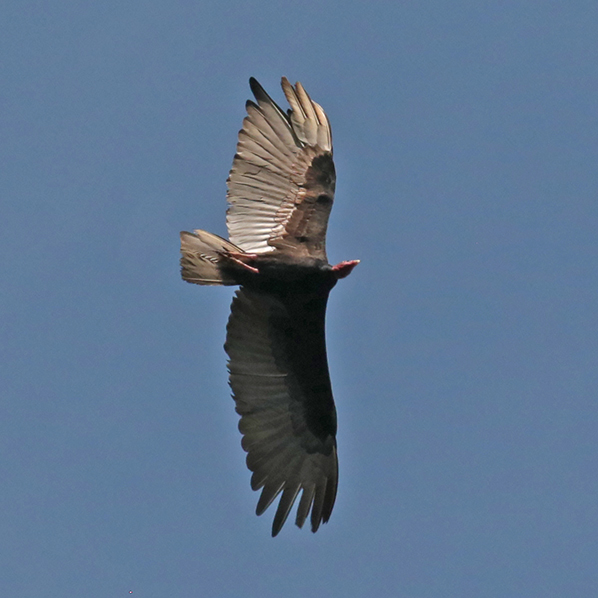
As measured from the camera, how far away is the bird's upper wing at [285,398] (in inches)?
479

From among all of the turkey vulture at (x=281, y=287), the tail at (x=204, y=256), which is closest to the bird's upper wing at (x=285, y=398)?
the turkey vulture at (x=281, y=287)

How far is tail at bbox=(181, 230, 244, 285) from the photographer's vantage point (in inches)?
458

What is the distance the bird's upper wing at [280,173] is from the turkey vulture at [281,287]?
12 millimetres

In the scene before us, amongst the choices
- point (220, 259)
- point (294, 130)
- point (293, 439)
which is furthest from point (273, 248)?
point (293, 439)

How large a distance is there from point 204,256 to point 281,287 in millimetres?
972

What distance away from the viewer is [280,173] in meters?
12.2

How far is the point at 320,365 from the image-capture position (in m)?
12.5

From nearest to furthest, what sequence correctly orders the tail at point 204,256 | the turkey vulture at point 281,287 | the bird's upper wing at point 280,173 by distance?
the tail at point 204,256 → the turkey vulture at point 281,287 → the bird's upper wing at point 280,173

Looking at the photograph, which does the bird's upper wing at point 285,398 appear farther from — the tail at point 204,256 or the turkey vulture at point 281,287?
the tail at point 204,256

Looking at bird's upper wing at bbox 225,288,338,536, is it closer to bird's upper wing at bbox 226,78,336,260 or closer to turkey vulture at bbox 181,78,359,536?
turkey vulture at bbox 181,78,359,536

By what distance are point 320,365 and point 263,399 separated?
0.80 metres

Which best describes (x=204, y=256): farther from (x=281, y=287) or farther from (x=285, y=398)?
(x=285, y=398)

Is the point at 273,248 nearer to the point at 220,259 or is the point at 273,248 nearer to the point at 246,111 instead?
the point at 220,259

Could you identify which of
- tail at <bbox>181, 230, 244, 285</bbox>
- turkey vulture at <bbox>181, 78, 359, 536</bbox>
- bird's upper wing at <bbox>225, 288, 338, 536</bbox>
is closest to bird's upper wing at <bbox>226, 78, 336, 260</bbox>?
turkey vulture at <bbox>181, 78, 359, 536</bbox>
